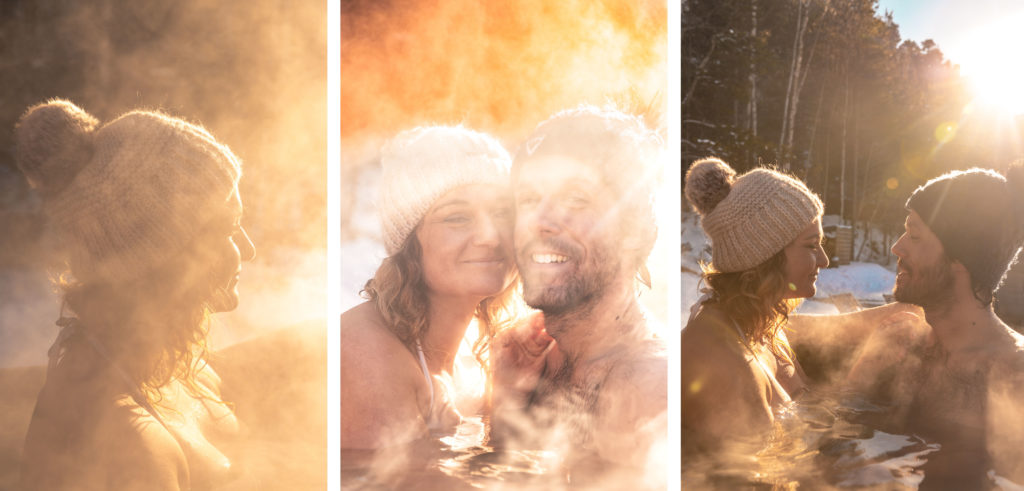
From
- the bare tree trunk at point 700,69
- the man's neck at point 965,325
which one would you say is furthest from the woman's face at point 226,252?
the man's neck at point 965,325

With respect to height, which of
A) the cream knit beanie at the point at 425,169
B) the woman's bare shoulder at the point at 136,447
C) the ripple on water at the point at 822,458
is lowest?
the ripple on water at the point at 822,458

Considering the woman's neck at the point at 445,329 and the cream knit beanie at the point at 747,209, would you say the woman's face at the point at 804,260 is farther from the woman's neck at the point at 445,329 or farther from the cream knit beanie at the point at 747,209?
the woman's neck at the point at 445,329

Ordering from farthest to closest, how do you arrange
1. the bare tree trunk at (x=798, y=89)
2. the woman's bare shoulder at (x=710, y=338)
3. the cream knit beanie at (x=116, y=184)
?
the bare tree trunk at (x=798, y=89)
the woman's bare shoulder at (x=710, y=338)
the cream knit beanie at (x=116, y=184)

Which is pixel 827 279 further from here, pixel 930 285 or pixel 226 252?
pixel 226 252

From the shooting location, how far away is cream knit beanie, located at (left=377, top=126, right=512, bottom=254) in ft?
8.77

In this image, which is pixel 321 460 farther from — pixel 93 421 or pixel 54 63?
pixel 54 63

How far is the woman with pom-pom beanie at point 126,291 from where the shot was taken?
239 centimetres

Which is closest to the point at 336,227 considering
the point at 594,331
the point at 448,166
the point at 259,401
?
the point at 448,166

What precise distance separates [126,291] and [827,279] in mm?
2638

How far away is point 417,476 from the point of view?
8.63 feet

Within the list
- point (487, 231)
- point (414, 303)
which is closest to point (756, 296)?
point (487, 231)

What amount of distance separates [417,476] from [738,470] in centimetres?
124

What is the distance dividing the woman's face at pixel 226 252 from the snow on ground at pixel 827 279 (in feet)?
5.55

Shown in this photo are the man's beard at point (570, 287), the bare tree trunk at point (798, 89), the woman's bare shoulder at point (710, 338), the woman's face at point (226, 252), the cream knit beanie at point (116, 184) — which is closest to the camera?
the cream knit beanie at point (116, 184)
